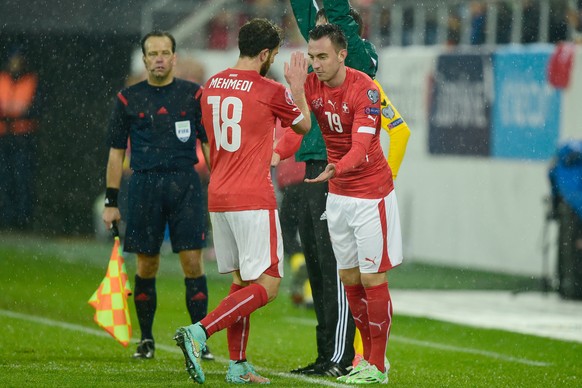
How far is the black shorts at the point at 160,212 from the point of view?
919 cm

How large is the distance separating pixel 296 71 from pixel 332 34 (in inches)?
13.2

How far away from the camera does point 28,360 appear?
891 cm

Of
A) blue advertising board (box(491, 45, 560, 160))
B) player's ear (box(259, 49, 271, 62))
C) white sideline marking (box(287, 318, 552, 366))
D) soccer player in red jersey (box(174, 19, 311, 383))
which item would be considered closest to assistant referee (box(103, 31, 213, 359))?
soccer player in red jersey (box(174, 19, 311, 383))

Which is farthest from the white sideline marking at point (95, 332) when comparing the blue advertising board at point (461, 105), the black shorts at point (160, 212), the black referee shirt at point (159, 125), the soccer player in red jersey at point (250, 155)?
the blue advertising board at point (461, 105)

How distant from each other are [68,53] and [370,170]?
585 inches

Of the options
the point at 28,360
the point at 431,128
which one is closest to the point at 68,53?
the point at 431,128

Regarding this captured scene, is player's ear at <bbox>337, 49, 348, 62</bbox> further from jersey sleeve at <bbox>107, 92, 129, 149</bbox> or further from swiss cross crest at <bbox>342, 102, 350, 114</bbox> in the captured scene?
jersey sleeve at <bbox>107, 92, 129, 149</bbox>

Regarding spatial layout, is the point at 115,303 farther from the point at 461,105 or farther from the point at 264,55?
the point at 461,105

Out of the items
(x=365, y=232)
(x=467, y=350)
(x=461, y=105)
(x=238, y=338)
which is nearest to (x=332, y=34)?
(x=365, y=232)

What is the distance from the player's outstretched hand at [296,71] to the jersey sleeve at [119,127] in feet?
6.02

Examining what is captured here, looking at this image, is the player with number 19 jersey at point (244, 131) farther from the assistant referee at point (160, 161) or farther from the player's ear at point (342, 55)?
the assistant referee at point (160, 161)

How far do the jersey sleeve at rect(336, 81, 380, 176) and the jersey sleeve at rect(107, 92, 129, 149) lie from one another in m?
2.02

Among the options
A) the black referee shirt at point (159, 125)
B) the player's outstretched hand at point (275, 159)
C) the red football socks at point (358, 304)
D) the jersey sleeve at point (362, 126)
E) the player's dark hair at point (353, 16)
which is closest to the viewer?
the jersey sleeve at point (362, 126)

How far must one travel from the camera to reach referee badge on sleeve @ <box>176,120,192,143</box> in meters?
9.15
